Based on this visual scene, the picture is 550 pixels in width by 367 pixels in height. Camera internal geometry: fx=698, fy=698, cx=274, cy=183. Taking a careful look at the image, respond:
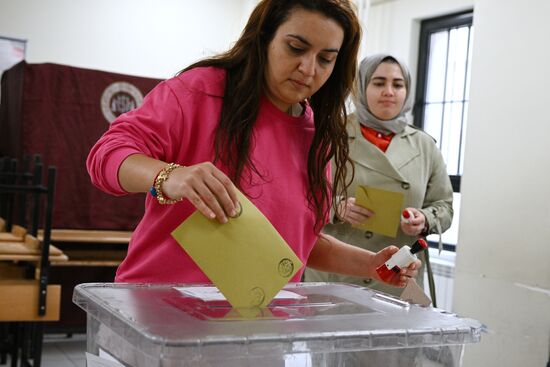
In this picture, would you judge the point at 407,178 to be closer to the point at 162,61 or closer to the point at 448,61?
the point at 448,61

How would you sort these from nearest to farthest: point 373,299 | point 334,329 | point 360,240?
1. point 334,329
2. point 373,299
3. point 360,240

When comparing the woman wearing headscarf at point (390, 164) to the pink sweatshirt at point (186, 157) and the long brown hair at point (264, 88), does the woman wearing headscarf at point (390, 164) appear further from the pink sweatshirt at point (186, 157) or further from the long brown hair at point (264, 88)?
the pink sweatshirt at point (186, 157)

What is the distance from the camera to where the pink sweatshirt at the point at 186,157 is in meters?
1.12

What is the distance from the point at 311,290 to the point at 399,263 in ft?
0.53

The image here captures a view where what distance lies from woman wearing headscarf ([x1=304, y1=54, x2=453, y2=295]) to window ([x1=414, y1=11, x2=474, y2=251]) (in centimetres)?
237

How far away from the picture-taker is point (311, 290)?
1.21 m

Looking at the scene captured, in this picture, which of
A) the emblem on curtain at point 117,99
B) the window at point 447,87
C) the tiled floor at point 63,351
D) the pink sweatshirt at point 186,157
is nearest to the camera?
the pink sweatshirt at point 186,157

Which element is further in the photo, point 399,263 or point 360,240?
point 360,240

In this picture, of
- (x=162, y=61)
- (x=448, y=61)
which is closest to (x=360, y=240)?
(x=448, y=61)

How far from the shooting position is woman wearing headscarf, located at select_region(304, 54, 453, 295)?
7.45 ft

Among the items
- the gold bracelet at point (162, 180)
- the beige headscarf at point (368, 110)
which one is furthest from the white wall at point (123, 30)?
the gold bracelet at point (162, 180)

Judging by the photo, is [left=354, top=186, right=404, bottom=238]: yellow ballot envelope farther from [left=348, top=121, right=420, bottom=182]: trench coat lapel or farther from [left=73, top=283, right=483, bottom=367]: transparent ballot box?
[left=73, top=283, right=483, bottom=367]: transparent ballot box

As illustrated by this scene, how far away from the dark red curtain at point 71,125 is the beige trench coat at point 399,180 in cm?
225

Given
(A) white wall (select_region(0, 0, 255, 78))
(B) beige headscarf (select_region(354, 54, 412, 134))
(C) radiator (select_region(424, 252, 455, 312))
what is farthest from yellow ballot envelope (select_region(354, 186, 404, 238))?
(A) white wall (select_region(0, 0, 255, 78))
